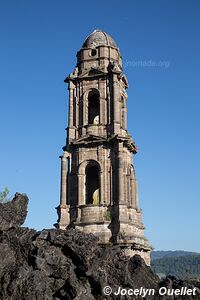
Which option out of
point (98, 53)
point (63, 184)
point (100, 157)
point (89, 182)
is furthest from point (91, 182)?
point (98, 53)

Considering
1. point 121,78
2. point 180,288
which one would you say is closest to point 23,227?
point 180,288

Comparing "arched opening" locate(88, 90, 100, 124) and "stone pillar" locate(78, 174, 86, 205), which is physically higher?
"arched opening" locate(88, 90, 100, 124)

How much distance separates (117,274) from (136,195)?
486 inches

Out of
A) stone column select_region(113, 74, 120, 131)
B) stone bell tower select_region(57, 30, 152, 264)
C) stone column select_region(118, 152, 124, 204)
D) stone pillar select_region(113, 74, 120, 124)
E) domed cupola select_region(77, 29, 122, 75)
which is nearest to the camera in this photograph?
stone bell tower select_region(57, 30, 152, 264)

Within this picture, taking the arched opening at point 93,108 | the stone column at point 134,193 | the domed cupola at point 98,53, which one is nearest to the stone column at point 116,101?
the domed cupola at point 98,53

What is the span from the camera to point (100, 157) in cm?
3111

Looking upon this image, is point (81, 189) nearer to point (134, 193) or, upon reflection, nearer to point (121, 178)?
point (121, 178)

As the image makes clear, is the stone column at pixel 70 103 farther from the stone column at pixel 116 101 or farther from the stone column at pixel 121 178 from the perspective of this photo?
the stone column at pixel 121 178

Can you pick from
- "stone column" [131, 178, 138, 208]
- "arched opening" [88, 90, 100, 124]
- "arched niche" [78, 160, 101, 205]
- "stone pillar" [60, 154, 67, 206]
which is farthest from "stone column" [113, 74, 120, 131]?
"stone pillar" [60, 154, 67, 206]

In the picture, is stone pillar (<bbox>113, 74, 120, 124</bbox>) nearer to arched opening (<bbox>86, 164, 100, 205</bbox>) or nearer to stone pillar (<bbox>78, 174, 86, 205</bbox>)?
arched opening (<bbox>86, 164, 100, 205</bbox>)

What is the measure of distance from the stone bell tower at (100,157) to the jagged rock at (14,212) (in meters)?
8.12

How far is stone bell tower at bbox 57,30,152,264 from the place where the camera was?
2916 centimetres

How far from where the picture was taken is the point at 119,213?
1136 inches

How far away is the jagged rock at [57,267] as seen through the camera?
17.6m
